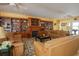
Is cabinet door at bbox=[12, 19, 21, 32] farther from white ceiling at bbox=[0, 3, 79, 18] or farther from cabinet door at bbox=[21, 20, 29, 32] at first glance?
white ceiling at bbox=[0, 3, 79, 18]

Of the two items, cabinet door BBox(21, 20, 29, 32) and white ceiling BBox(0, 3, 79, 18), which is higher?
white ceiling BBox(0, 3, 79, 18)

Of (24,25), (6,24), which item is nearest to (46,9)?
(24,25)

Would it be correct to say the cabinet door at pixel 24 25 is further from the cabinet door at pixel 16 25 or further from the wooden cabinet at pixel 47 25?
the wooden cabinet at pixel 47 25

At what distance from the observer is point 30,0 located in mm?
2309

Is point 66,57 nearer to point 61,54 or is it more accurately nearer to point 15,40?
point 61,54

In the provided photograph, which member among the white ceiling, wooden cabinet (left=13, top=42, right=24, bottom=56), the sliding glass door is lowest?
wooden cabinet (left=13, top=42, right=24, bottom=56)

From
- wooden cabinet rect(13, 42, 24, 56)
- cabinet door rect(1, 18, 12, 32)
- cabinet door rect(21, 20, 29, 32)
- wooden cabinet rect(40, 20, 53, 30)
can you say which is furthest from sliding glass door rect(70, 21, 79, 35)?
cabinet door rect(1, 18, 12, 32)

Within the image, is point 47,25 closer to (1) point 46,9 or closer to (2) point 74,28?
(1) point 46,9

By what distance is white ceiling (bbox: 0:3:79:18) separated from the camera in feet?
7.50

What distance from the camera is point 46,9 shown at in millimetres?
2340

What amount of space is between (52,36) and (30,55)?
651mm

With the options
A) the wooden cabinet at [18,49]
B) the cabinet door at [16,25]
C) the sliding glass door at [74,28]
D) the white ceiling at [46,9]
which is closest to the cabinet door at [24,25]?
the cabinet door at [16,25]

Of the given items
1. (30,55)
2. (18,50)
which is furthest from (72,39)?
(18,50)

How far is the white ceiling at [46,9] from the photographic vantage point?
2287 millimetres
